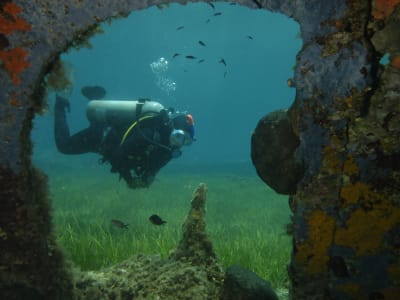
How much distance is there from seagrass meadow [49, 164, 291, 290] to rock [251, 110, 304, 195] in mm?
1764

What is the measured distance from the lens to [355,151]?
7.41ft

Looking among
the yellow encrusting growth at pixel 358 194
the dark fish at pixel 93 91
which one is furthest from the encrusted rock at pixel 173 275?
the dark fish at pixel 93 91

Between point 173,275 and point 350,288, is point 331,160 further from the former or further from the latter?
point 173,275

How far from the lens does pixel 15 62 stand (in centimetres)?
244

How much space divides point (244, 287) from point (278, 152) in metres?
1.24

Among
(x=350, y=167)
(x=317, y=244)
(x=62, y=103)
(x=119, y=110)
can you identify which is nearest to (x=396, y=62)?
(x=350, y=167)

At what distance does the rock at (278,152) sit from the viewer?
284 centimetres

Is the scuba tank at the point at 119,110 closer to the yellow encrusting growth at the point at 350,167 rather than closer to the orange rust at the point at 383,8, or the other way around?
the yellow encrusting growth at the point at 350,167

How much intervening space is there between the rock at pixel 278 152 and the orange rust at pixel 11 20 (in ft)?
6.59

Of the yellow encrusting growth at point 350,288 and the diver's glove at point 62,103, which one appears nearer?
the yellow encrusting growth at point 350,288

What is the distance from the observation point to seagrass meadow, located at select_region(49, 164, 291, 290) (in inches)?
248

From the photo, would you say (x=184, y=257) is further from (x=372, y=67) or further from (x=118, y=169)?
(x=118, y=169)

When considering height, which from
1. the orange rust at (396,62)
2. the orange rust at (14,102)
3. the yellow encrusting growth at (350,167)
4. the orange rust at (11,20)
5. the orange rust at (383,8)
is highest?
the orange rust at (383,8)

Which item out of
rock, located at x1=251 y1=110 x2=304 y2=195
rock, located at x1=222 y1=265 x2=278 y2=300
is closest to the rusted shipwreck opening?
rock, located at x1=251 y1=110 x2=304 y2=195
